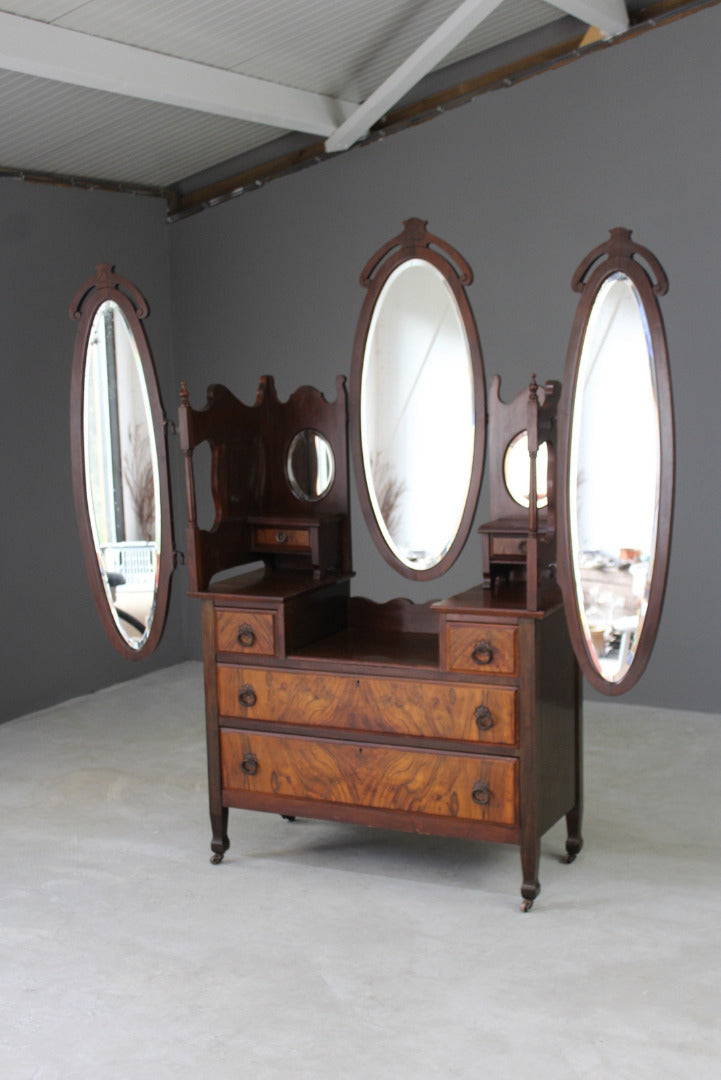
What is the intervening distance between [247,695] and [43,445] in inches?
105

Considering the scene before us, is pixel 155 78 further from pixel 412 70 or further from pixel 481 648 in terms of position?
pixel 481 648

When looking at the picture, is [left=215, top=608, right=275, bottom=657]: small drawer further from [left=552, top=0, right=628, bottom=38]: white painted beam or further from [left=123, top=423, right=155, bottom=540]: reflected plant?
[left=552, top=0, right=628, bottom=38]: white painted beam

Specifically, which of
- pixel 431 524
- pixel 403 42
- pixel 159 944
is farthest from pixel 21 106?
pixel 159 944

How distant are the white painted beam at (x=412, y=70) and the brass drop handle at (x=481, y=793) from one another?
291 cm

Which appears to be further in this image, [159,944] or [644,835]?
[644,835]

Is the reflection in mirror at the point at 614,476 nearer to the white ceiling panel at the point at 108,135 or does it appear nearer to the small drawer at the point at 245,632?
the small drawer at the point at 245,632

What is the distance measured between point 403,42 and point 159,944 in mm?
3769

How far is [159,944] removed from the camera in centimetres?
310

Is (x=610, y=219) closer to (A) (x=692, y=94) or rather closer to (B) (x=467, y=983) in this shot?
(A) (x=692, y=94)

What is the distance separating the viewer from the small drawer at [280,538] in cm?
373

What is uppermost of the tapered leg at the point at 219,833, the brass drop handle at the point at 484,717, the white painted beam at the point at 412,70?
the white painted beam at the point at 412,70

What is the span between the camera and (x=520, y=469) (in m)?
3.45

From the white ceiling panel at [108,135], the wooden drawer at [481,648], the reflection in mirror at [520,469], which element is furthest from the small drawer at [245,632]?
the white ceiling panel at [108,135]

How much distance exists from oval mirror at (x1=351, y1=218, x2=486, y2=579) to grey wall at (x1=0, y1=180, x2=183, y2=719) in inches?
99.3
